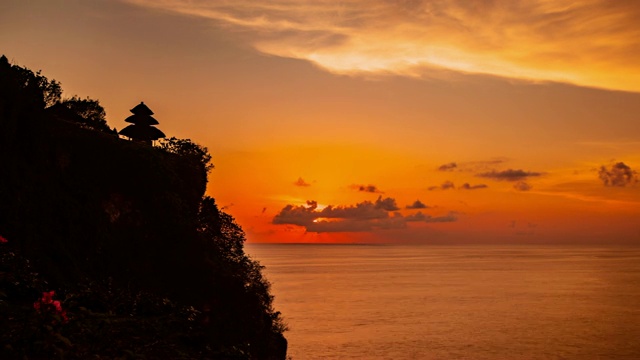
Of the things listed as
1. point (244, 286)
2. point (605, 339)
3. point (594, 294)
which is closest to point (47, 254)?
point (244, 286)

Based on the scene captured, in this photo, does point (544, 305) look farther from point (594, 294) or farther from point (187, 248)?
point (187, 248)

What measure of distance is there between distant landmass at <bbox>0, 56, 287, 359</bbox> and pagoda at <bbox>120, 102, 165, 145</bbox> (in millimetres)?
677

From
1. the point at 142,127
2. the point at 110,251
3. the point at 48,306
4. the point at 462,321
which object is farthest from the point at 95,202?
the point at 462,321

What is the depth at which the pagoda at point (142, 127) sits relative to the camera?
5653 centimetres

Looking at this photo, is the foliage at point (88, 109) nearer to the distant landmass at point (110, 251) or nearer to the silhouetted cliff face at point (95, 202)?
the distant landmass at point (110, 251)

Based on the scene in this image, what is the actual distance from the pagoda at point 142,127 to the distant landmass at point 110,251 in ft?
2.22

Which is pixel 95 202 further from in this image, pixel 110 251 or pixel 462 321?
pixel 462 321

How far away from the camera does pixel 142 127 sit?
187 ft

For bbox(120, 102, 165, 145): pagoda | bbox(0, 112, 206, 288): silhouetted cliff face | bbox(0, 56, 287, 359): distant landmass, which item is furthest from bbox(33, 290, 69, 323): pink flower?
bbox(120, 102, 165, 145): pagoda

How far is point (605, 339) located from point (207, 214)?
6472cm

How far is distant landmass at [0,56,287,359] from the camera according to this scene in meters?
15.0

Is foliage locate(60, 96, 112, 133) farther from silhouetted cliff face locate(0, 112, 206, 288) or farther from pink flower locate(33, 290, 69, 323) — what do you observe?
pink flower locate(33, 290, 69, 323)

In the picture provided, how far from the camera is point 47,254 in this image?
25.6 meters

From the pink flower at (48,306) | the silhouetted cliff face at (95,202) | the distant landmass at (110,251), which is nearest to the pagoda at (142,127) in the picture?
the distant landmass at (110,251)
